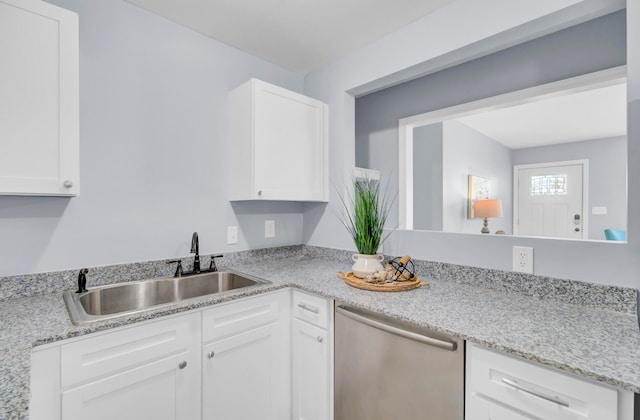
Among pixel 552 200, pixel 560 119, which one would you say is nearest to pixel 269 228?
pixel 560 119

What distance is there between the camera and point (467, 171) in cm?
367

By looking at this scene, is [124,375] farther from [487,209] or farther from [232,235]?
[487,209]

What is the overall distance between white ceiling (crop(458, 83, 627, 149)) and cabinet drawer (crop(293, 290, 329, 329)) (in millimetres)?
2249

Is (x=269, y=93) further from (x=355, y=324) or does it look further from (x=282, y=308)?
(x=355, y=324)

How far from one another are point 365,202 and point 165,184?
3.76 feet

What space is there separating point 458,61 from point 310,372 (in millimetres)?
1889

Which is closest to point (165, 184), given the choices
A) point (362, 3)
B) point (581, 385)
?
point (362, 3)

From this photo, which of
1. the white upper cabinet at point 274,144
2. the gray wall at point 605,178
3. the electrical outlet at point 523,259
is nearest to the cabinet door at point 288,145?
the white upper cabinet at point 274,144

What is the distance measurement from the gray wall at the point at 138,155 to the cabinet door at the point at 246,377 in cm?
69

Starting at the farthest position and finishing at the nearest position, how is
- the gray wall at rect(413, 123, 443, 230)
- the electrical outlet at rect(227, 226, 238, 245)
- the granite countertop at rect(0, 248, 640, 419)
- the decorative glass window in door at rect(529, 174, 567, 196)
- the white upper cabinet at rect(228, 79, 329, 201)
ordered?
the decorative glass window in door at rect(529, 174, 567, 196), the gray wall at rect(413, 123, 443, 230), the electrical outlet at rect(227, 226, 238, 245), the white upper cabinet at rect(228, 79, 329, 201), the granite countertop at rect(0, 248, 640, 419)

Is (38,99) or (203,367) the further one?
(203,367)

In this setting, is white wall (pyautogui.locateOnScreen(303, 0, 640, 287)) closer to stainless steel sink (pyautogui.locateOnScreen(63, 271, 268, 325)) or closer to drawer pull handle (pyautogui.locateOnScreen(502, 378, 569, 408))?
drawer pull handle (pyautogui.locateOnScreen(502, 378, 569, 408))

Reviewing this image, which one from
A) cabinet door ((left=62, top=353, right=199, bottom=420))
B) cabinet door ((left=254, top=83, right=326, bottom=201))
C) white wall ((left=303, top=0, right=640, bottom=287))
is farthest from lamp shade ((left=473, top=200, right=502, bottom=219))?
cabinet door ((left=62, top=353, right=199, bottom=420))

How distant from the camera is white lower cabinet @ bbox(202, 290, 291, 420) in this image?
1.36 meters
